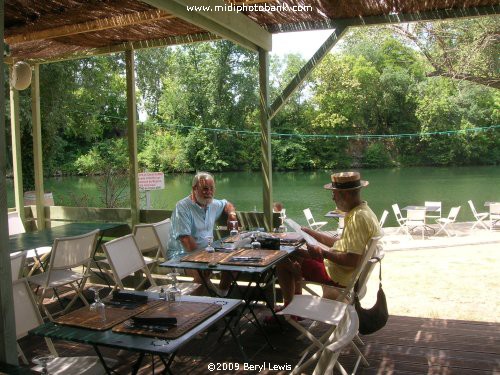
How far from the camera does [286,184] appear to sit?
2412cm

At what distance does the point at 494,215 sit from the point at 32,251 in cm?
1031

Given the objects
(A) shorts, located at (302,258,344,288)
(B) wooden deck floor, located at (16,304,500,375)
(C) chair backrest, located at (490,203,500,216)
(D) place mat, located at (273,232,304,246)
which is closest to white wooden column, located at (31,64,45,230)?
(B) wooden deck floor, located at (16,304,500,375)

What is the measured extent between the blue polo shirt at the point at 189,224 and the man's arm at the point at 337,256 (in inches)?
38.2

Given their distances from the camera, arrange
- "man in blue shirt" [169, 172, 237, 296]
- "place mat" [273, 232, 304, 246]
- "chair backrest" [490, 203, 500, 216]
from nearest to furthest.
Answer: "place mat" [273, 232, 304, 246]
"man in blue shirt" [169, 172, 237, 296]
"chair backrest" [490, 203, 500, 216]

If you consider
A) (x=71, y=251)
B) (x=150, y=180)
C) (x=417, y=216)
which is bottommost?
(x=417, y=216)

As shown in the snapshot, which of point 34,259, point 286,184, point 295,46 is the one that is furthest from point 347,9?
point 295,46

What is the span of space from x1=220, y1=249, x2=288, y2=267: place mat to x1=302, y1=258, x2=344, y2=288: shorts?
240mm

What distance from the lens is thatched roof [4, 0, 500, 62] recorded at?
12.1ft

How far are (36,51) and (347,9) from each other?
3.22 m

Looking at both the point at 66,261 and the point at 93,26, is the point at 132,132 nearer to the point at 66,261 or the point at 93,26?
the point at 93,26

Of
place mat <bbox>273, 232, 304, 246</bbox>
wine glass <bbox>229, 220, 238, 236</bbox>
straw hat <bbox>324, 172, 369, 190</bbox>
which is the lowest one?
place mat <bbox>273, 232, 304, 246</bbox>

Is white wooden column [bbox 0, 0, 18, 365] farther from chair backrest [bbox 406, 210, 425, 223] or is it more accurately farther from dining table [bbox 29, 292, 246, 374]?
chair backrest [bbox 406, 210, 425, 223]

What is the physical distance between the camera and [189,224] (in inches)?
142

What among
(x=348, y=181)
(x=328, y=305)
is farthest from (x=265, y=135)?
(x=328, y=305)
